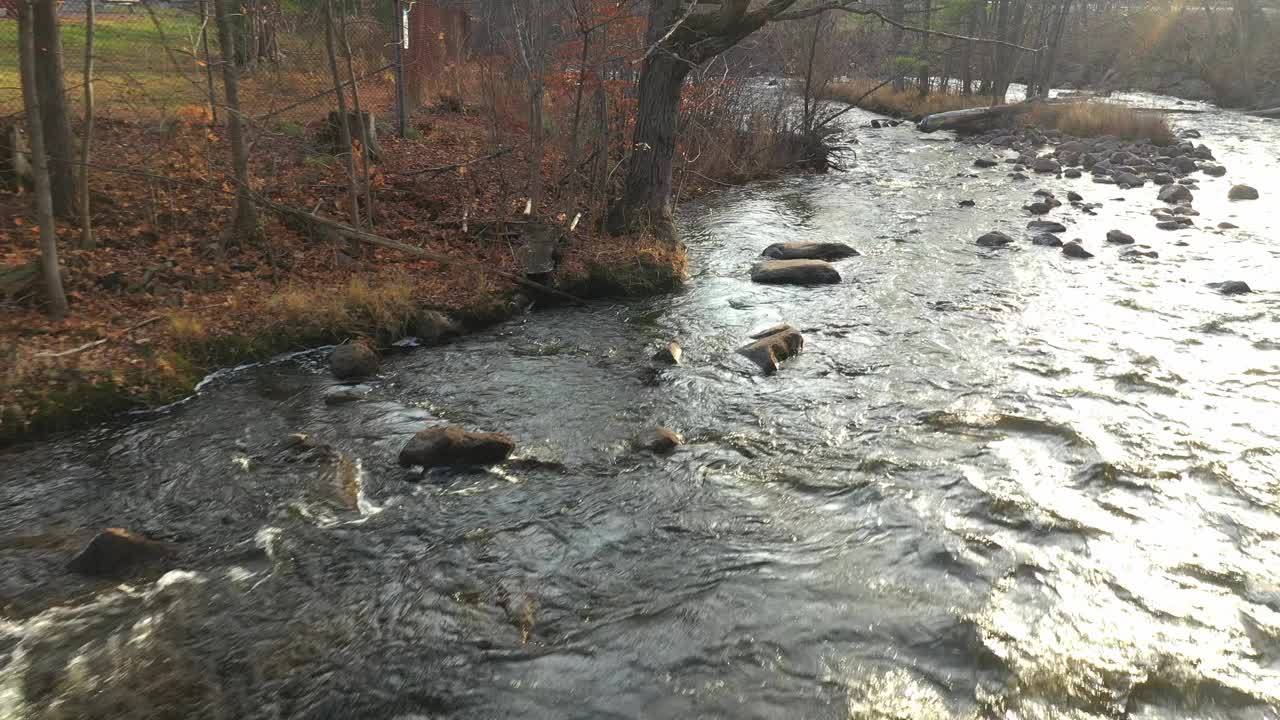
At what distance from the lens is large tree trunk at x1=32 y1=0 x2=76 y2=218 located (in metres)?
8.09

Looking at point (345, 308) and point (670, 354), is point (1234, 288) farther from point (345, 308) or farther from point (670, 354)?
point (345, 308)

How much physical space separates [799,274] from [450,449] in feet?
19.7

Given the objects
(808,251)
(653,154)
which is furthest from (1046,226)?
(653,154)

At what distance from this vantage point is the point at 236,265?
890cm

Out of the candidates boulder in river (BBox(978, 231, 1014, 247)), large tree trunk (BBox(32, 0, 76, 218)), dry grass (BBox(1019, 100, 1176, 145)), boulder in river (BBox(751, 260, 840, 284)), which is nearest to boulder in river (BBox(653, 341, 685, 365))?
boulder in river (BBox(751, 260, 840, 284))

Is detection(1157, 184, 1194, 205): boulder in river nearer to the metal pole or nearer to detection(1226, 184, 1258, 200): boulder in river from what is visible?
detection(1226, 184, 1258, 200): boulder in river

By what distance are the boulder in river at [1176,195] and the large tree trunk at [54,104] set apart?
645 inches

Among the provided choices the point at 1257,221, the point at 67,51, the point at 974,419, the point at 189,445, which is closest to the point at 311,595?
the point at 189,445

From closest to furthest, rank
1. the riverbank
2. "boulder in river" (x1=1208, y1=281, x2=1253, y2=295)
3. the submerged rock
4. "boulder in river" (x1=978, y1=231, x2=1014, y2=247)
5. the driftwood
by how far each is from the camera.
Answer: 1. the riverbank
2. the submerged rock
3. "boulder in river" (x1=1208, y1=281, x2=1253, y2=295)
4. "boulder in river" (x1=978, y1=231, x2=1014, y2=247)
5. the driftwood

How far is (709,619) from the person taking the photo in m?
4.39

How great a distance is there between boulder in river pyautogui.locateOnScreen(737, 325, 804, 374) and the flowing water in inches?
5.7

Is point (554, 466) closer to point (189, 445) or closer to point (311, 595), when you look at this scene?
point (311, 595)

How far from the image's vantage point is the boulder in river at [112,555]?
15.2 ft

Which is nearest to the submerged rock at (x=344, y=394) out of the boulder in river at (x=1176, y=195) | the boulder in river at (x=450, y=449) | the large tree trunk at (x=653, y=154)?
the boulder in river at (x=450, y=449)
